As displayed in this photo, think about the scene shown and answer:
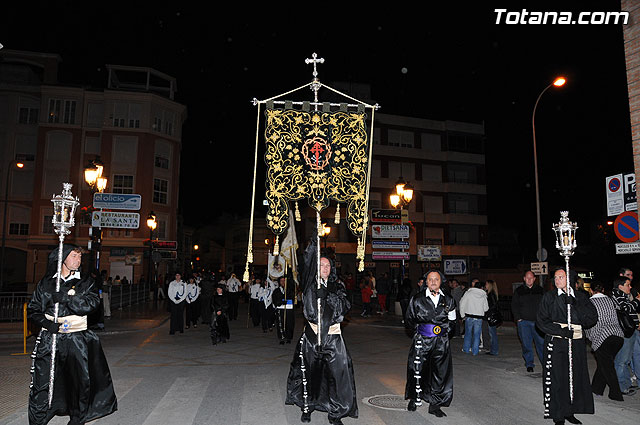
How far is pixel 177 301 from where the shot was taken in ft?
49.7

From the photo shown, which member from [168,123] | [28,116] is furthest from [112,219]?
[28,116]

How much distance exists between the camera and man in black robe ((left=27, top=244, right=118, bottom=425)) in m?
5.43

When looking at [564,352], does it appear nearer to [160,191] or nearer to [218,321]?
[218,321]

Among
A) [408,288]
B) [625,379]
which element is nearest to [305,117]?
[625,379]

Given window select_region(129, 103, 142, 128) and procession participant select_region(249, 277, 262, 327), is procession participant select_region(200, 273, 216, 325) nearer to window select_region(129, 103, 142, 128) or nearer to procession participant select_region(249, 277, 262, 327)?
procession participant select_region(249, 277, 262, 327)

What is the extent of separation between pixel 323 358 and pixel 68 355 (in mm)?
2979

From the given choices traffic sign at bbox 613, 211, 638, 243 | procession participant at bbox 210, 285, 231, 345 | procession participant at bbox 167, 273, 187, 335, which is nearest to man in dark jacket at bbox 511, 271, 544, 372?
traffic sign at bbox 613, 211, 638, 243

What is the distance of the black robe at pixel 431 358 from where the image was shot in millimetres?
6578

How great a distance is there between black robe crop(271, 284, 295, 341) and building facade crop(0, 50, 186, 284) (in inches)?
1064

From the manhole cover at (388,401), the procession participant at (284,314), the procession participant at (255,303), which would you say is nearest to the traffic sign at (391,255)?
the procession participant at (255,303)

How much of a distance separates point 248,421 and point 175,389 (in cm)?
223

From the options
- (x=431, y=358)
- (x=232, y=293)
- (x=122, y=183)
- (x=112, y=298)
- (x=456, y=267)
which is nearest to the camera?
(x=431, y=358)

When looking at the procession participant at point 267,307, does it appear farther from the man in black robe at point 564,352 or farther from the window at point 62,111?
the window at point 62,111

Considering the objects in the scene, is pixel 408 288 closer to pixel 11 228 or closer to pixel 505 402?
pixel 505 402
